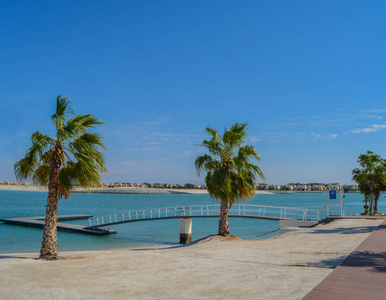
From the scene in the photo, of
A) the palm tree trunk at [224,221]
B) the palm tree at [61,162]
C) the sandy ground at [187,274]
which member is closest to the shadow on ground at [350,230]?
the sandy ground at [187,274]

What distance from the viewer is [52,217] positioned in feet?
43.2

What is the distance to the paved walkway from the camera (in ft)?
19.9

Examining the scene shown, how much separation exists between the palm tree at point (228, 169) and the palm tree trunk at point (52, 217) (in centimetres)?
723

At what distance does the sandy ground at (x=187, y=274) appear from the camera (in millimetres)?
6863

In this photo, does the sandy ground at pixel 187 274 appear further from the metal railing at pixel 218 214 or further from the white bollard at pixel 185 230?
the white bollard at pixel 185 230

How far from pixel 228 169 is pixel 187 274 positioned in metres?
9.94

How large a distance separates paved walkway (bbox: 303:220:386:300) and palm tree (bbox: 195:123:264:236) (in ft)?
25.3

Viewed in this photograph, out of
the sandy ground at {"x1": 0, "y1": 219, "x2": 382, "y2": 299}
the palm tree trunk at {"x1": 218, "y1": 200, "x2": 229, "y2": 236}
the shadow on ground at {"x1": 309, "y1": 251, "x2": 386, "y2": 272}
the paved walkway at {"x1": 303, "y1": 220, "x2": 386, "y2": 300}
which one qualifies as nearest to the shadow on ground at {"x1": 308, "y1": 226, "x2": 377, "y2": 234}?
the sandy ground at {"x1": 0, "y1": 219, "x2": 382, "y2": 299}

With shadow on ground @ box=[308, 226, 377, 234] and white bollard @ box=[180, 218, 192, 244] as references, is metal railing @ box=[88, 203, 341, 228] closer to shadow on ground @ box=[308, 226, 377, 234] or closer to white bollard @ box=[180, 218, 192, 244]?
white bollard @ box=[180, 218, 192, 244]

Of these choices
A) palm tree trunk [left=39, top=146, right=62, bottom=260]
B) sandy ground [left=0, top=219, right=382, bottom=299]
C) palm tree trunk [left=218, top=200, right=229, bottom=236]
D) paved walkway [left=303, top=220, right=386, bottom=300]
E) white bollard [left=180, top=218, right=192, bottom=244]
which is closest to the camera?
paved walkway [left=303, top=220, right=386, bottom=300]

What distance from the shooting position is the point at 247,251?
12438 millimetres

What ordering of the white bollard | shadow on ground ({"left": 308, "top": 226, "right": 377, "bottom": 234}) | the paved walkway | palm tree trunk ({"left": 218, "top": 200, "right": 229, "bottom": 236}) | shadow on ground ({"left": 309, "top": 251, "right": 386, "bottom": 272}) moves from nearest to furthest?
the paved walkway, shadow on ground ({"left": 309, "top": 251, "right": 386, "bottom": 272}), shadow on ground ({"left": 308, "top": 226, "right": 377, "bottom": 234}), palm tree trunk ({"left": 218, "top": 200, "right": 229, "bottom": 236}), the white bollard

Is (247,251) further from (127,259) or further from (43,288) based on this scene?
(43,288)

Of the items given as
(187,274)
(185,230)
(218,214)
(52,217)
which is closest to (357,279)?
(187,274)
